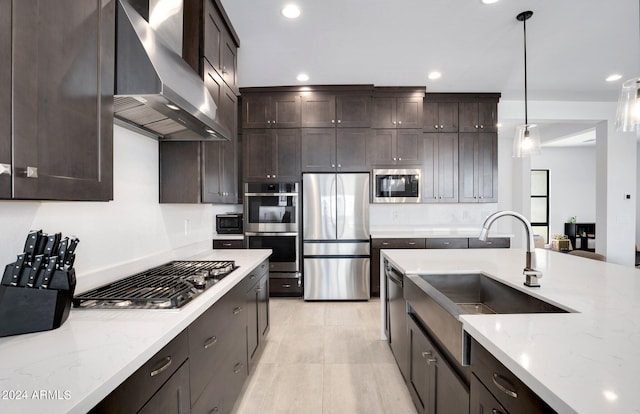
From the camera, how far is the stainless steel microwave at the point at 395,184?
4.23m

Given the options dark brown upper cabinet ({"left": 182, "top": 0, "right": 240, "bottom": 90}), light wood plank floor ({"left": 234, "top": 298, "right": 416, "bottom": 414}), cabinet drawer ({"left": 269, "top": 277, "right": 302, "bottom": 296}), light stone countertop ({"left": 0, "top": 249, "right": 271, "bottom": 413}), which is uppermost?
dark brown upper cabinet ({"left": 182, "top": 0, "right": 240, "bottom": 90})

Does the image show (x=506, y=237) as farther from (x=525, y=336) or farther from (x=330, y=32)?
(x=525, y=336)

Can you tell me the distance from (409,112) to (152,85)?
3699 millimetres

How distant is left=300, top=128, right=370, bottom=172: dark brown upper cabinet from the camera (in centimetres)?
416

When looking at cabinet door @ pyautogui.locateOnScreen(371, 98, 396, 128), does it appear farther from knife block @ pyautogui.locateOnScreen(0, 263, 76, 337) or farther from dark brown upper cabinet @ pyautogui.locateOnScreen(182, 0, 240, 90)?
knife block @ pyautogui.locateOnScreen(0, 263, 76, 337)

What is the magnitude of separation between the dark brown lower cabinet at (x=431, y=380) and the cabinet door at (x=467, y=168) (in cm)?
323

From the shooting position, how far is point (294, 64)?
11.3ft

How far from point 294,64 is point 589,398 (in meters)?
3.61

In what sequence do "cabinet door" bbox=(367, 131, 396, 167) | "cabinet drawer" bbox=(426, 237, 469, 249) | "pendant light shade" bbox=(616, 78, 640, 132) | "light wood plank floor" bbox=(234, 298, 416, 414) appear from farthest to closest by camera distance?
"cabinet door" bbox=(367, 131, 396, 167)
"cabinet drawer" bbox=(426, 237, 469, 249)
"light wood plank floor" bbox=(234, 298, 416, 414)
"pendant light shade" bbox=(616, 78, 640, 132)

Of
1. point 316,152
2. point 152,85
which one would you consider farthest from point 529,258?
point 316,152

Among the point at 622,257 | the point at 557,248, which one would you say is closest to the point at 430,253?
the point at 622,257

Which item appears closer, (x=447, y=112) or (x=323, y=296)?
(x=323, y=296)

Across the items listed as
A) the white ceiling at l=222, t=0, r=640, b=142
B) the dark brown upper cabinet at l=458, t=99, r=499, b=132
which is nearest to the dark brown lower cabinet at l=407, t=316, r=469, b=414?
the white ceiling at l=222, t=0, r=640, b=142

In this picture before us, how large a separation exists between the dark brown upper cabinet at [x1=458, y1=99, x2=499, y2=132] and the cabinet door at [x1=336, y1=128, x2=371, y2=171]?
4.83 feet
